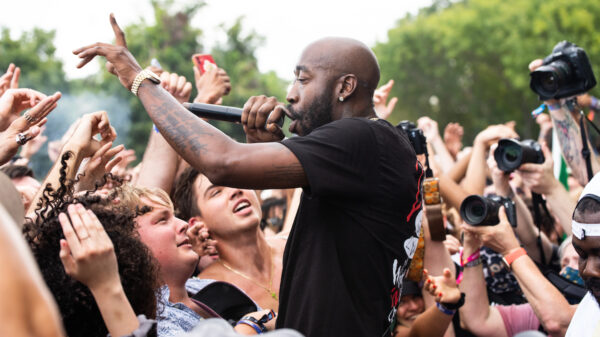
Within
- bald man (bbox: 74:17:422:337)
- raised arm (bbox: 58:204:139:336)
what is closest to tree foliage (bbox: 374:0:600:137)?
bald man (bbox: 74:17:422:337)

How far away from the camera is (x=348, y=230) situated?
7.67ft

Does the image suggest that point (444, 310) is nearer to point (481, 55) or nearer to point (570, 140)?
point (570, 140)

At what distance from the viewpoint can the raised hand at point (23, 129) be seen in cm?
291

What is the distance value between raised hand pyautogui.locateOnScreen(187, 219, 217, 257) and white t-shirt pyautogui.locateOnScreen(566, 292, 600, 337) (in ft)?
6.31

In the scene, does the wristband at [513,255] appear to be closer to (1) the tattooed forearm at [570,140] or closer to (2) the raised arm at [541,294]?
(2) the raised arm at [541,294]

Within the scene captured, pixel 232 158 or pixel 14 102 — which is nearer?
pixel 232 158

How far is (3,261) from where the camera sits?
84 cm

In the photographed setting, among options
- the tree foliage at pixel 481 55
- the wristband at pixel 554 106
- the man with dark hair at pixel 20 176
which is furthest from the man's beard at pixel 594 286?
the tree foliage at pixel 481 55

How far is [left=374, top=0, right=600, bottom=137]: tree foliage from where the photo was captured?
2633 centimetres

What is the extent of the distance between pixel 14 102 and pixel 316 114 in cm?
168

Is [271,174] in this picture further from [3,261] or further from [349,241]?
[3,261]

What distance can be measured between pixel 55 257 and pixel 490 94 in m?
31.2

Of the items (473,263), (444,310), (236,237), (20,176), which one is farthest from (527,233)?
(20,176)

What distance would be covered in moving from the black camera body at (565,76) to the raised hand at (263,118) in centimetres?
225
